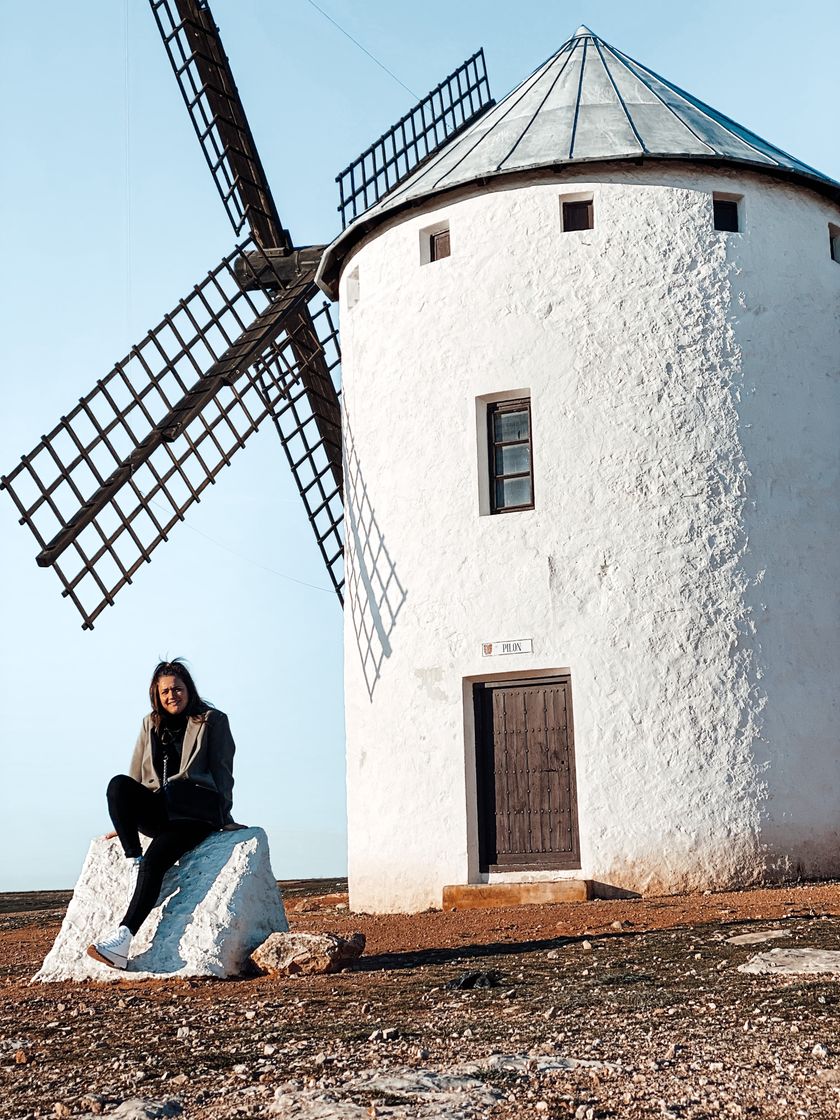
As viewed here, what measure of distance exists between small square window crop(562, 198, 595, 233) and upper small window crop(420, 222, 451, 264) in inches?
49.2

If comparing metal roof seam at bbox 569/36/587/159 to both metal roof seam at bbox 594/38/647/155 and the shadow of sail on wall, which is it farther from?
the shadow of sail on wall

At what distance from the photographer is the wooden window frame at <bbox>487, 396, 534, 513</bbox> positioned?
43.4ft

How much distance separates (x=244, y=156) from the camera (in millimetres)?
18156

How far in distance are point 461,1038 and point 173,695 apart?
3.39 m

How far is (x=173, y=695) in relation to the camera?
27.3 feet

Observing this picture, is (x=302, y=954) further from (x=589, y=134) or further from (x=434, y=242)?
(x=589, y=134)

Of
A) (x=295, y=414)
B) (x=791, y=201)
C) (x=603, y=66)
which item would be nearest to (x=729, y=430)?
(x=791, y=201)

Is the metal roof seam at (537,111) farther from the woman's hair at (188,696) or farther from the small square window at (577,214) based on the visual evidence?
the woman's hair at (188,696)

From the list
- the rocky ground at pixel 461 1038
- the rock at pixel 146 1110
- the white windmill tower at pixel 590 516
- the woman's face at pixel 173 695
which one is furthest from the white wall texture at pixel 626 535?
the rock at pixel 146 1110

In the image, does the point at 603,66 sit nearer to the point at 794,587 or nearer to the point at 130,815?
the point at 794,587

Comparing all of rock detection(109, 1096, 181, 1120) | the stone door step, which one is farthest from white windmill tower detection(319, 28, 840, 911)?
rock detection(109, 1096, 181, 1120)

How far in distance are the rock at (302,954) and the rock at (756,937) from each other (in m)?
2.29

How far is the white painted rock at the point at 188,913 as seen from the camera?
772 cm

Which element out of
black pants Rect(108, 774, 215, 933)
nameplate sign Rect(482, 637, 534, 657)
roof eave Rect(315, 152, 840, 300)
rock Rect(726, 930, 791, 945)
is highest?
roof eave Rect(315, 152, 840, 300)
